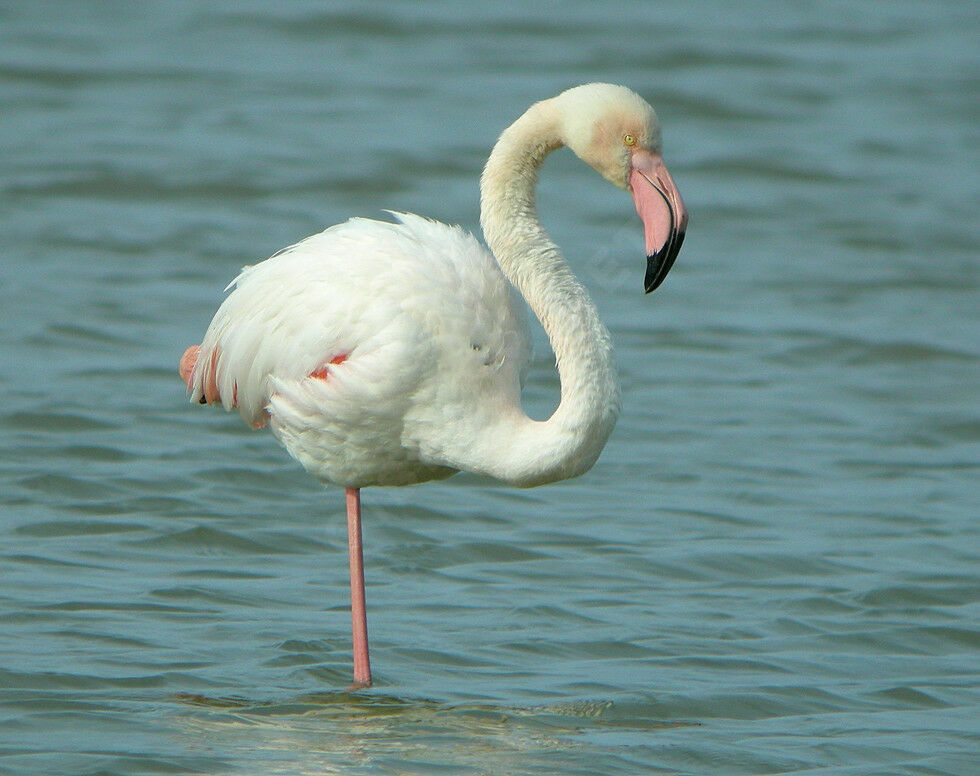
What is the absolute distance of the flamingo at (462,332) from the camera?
565cm

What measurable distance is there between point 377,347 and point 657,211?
3.55 ft

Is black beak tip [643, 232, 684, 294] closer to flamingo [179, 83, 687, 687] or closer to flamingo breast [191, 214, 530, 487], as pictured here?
flamingo [179, 83, 687, 687]

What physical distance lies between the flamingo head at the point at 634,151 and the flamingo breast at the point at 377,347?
2.00 feet

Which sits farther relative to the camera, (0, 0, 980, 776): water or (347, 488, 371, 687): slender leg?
(347, 488, 371, 687): slender leg

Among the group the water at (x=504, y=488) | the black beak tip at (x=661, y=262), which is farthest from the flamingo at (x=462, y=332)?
the water at (x=504, y=488)

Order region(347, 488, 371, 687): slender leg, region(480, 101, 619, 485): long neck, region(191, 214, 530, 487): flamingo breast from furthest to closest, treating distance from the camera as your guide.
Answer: region(347, 488, 371, 687): slender leg, region(191, 214, 530, 487): flamingo breast, region(480, 101, 619, 485): long neck

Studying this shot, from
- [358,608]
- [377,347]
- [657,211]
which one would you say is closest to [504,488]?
[358,608]

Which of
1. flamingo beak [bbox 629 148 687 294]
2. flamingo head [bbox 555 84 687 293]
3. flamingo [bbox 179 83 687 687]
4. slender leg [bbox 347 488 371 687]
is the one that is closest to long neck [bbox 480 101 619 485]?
flamingo [bbox 179 83 687 687]

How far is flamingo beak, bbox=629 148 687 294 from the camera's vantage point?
18.5 feet

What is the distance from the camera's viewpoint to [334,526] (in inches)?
320

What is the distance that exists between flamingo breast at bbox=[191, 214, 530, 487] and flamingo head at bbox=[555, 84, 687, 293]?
0.61m

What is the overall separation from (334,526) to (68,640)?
194 centimetres

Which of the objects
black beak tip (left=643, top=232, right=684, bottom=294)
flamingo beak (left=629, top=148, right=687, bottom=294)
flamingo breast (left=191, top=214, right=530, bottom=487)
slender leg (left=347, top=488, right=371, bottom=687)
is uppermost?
flamingo beak (left=629, top=148, right=687, bottom=294)

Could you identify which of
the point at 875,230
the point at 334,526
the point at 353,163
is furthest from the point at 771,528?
the point at 353,163
